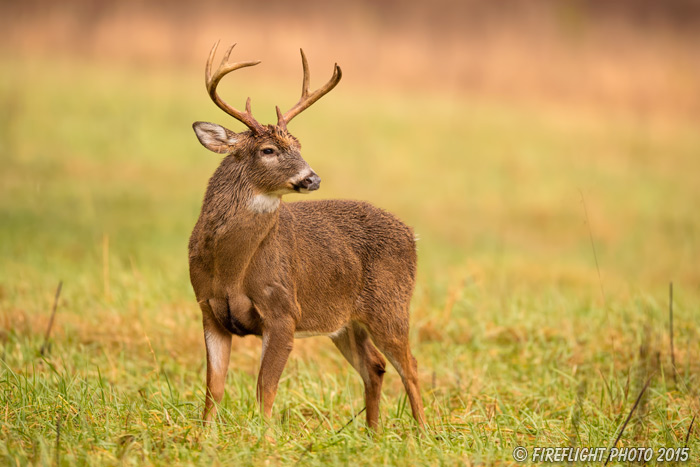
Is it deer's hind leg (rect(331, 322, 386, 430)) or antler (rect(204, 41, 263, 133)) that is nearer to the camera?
antler (rect(204, 41, 263, 133))

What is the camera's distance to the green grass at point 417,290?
4.93 m

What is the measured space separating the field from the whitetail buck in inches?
15.7

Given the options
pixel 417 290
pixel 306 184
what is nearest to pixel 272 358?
pixel 306 184

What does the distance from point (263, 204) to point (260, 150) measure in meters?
0.31

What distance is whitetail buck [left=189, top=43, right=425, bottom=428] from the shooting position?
5168 millimetres

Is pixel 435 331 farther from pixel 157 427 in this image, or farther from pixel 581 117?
pixel 581 117

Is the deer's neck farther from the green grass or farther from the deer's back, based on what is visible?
the green grass

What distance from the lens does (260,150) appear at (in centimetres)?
528

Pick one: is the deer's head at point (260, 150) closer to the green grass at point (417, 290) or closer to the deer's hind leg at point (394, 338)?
the deer's hind leg at point (394, 338)

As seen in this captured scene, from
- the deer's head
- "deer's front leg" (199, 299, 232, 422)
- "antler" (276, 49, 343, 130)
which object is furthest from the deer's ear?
"deer's front leg" (199, 299, 232, 422)

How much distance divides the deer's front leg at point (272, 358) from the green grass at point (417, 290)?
0.66ft

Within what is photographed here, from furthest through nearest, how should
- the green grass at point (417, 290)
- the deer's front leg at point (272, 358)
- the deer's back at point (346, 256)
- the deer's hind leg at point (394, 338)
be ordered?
the deer's hind leg at point (394, 338), the deer's back at point (346, 256), the deer's front leg at point (272, 358), the green grass at point (417, 290)

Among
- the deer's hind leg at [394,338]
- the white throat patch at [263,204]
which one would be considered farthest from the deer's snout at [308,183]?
the deer's hind leg at [394,338]

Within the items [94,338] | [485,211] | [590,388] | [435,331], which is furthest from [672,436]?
[485,211]
